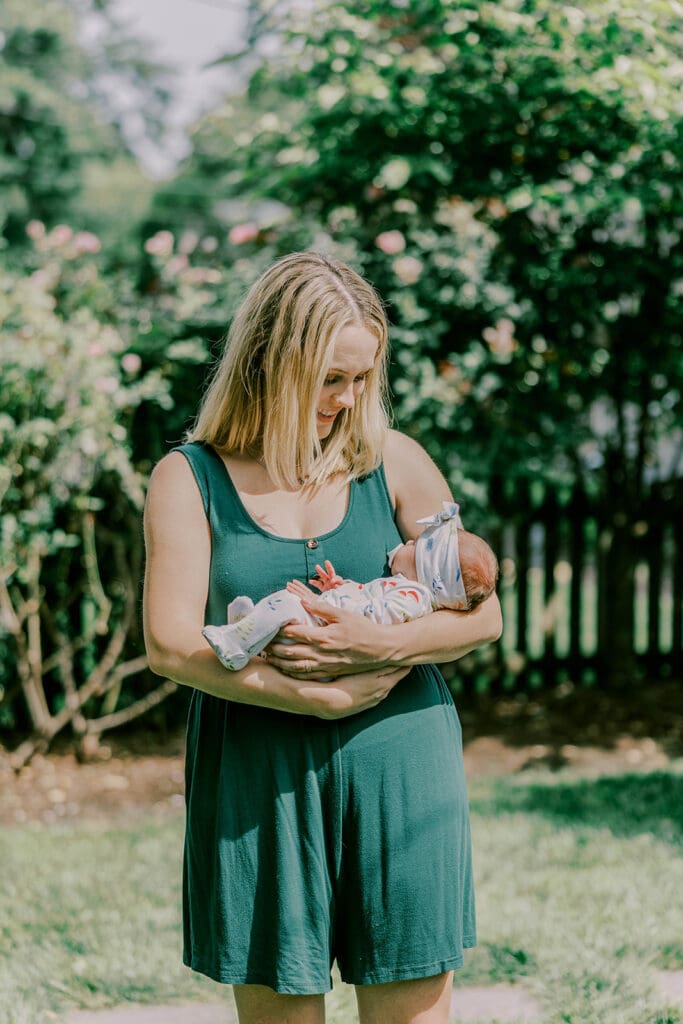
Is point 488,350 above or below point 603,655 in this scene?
above

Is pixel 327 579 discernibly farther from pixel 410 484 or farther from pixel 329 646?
pixel 410 484

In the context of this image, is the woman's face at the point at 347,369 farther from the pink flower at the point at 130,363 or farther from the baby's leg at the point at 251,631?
the pink flower at the point at 130,363

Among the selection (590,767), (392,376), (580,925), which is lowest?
(590,767)

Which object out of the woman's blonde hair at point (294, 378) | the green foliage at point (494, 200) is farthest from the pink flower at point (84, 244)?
the woman's blonde hair at point (294, 378)

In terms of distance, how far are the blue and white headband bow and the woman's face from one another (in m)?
0.28

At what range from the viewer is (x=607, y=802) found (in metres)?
4.80

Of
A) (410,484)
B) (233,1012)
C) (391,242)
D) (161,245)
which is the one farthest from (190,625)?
(161,245)

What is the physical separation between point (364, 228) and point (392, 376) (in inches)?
35.5

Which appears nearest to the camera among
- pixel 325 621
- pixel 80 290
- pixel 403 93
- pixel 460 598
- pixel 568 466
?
pixel 325 621

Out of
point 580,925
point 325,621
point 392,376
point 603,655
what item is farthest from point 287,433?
point 603,655

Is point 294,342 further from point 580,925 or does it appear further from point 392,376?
point 392,376

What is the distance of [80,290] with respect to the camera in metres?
5.58

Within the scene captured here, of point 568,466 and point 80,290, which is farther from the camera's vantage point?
point 568,466

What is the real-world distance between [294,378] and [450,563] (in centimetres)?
44
